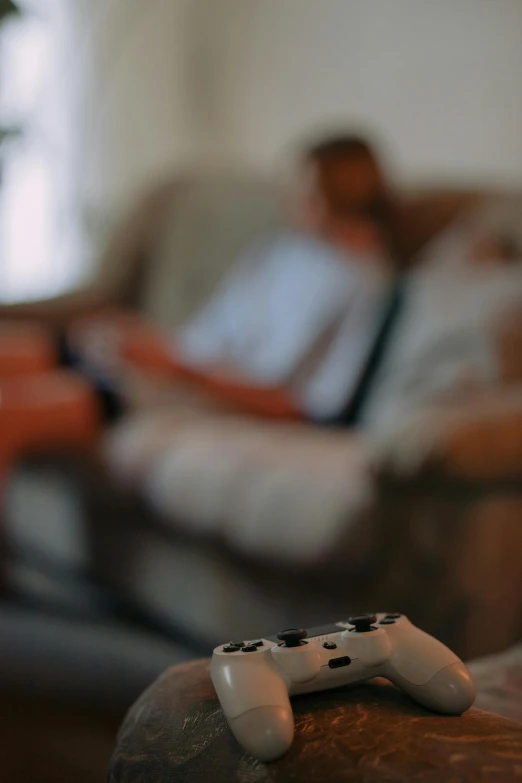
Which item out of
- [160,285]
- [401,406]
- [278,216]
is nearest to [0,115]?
[160,285]

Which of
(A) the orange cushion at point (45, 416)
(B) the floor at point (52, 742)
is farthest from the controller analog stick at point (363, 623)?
(A) the orange cushion at point (45, 416)

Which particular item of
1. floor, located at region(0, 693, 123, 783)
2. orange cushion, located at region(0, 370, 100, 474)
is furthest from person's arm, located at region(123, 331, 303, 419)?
floor, located at region(0, 693, 123, 783)

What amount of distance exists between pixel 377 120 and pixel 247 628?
5.51 ft

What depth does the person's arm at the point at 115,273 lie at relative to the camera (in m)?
2.30

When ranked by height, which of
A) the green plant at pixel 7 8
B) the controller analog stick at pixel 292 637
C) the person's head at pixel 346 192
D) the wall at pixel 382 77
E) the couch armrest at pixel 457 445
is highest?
the green plant at pixel 7 8

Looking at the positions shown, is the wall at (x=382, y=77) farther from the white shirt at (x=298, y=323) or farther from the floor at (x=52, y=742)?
the floor at (x=52, y=742)

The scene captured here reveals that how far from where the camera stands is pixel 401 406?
1547 millimetres

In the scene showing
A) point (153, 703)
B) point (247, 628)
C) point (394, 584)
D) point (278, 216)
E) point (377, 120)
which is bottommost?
point (247, 628)

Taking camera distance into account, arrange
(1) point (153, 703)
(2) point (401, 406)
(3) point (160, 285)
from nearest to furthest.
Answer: (1) point (153, 703), (2) point (401, 406), (3) point (160, 285)

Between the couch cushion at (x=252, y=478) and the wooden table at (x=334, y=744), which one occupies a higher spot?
the wooden table at (x=334, y=744)

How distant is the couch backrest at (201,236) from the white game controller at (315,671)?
1827 mm

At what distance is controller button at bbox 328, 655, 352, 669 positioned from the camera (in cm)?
47

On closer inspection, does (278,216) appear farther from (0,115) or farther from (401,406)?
(0,115)

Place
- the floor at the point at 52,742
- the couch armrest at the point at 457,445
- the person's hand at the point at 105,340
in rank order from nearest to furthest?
the floor at the point at 52,742 < the couch armrest at the point at 457,445 < the person's hand at the point at 105,340
